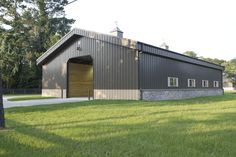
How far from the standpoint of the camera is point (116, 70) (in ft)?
54.3

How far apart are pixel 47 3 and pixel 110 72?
28729 millimetres

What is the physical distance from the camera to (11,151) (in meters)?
4.56

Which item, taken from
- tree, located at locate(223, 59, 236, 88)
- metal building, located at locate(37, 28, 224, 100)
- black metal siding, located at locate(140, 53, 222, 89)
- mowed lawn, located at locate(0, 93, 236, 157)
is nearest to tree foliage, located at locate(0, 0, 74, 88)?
metal building, located at locate(37, 28, 224, 100)

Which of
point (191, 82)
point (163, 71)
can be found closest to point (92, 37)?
point (163, 71)

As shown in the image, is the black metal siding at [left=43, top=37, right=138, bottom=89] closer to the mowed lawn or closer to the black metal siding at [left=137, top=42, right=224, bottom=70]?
the black metal siding at [left=137, top=42, right=224, bottom=70]

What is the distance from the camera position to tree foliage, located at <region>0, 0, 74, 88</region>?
3328 cm

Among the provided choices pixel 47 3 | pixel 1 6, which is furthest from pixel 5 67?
pixel 47 3

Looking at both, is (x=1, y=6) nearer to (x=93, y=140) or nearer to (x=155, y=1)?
(x=155, y=1)

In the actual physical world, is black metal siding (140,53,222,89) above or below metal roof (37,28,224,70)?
below

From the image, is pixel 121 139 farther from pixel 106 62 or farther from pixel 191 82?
pixel 191 82

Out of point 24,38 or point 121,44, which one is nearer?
point 121,44

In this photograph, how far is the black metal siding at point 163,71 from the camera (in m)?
16.3

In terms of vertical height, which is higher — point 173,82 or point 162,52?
point 162,52

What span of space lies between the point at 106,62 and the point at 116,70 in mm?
1079
